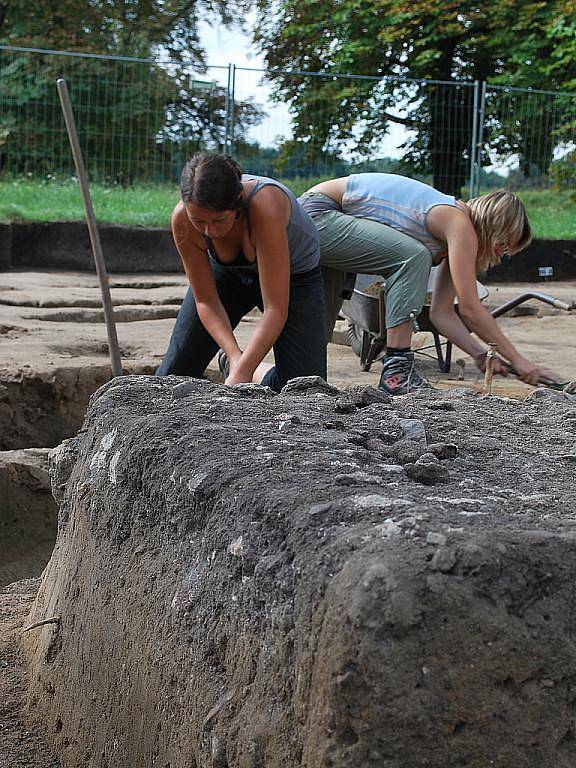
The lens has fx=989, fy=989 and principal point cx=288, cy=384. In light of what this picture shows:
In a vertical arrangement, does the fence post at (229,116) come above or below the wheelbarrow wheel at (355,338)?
above

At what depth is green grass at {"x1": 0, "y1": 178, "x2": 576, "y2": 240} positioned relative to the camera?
1088 centimetres

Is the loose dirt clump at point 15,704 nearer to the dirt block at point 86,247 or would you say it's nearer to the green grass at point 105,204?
the dirt block at point 86,247

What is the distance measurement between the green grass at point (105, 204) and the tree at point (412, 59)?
1.26 meters

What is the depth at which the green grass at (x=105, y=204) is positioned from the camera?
1088cm

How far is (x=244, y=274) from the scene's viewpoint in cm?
346

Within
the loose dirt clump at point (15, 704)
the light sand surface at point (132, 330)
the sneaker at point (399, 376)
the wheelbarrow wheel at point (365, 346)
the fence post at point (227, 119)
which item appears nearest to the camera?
the loose dirt clump at point (15, 704)

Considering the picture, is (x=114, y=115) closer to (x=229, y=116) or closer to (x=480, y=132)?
(x=229, y=116)

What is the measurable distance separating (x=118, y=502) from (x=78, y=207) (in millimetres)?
9835

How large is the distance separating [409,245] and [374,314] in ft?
4.48

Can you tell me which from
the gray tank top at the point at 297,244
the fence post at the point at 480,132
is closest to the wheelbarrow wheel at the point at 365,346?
the gray tank top at the point at 297,244

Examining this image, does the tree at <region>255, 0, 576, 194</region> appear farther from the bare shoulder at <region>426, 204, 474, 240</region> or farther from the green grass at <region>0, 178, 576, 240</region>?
the bare shoulder at <region>426, 204, 474, 240</region>

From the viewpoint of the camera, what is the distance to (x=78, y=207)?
11320 millimetres

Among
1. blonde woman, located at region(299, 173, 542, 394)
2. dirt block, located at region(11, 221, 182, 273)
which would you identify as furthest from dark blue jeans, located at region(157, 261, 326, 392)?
dirt block, located at region(11, 221, 182, 273)

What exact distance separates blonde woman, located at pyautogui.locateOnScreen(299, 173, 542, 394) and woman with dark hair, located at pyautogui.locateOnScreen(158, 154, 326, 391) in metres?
0.48
